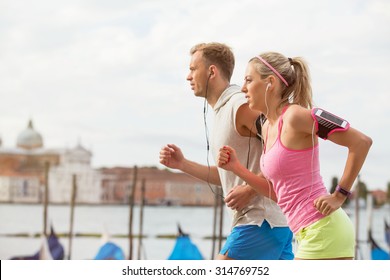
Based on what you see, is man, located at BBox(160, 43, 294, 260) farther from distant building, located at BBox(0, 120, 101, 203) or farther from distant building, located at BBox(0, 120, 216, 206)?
distant building, located at BBox(0, 120, 101, 203)

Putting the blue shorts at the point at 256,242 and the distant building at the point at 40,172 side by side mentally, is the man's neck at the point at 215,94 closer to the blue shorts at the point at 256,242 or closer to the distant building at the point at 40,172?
the blue shorts at the point at 256,242

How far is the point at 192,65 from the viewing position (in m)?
2.10

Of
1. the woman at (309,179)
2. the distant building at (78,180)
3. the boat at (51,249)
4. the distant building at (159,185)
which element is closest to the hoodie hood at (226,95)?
the woman at (309,179)

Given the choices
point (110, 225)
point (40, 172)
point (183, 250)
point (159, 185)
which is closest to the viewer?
point (183, 250)

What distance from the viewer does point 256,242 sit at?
2.02m

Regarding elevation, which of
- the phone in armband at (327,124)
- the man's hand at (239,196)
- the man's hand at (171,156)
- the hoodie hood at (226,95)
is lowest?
the man's hand at (239,196)

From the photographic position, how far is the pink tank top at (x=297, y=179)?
1.74 m

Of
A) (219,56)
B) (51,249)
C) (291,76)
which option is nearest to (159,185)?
(51,249)

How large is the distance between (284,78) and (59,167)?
58.2 feet

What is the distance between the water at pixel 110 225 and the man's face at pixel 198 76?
1610 cm

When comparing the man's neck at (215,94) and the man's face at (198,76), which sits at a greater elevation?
the man's face at (198,76)

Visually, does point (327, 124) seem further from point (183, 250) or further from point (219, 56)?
point (183, 250)

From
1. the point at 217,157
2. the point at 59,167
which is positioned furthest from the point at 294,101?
the point at 59,167

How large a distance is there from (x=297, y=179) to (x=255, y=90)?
23 centimetres
